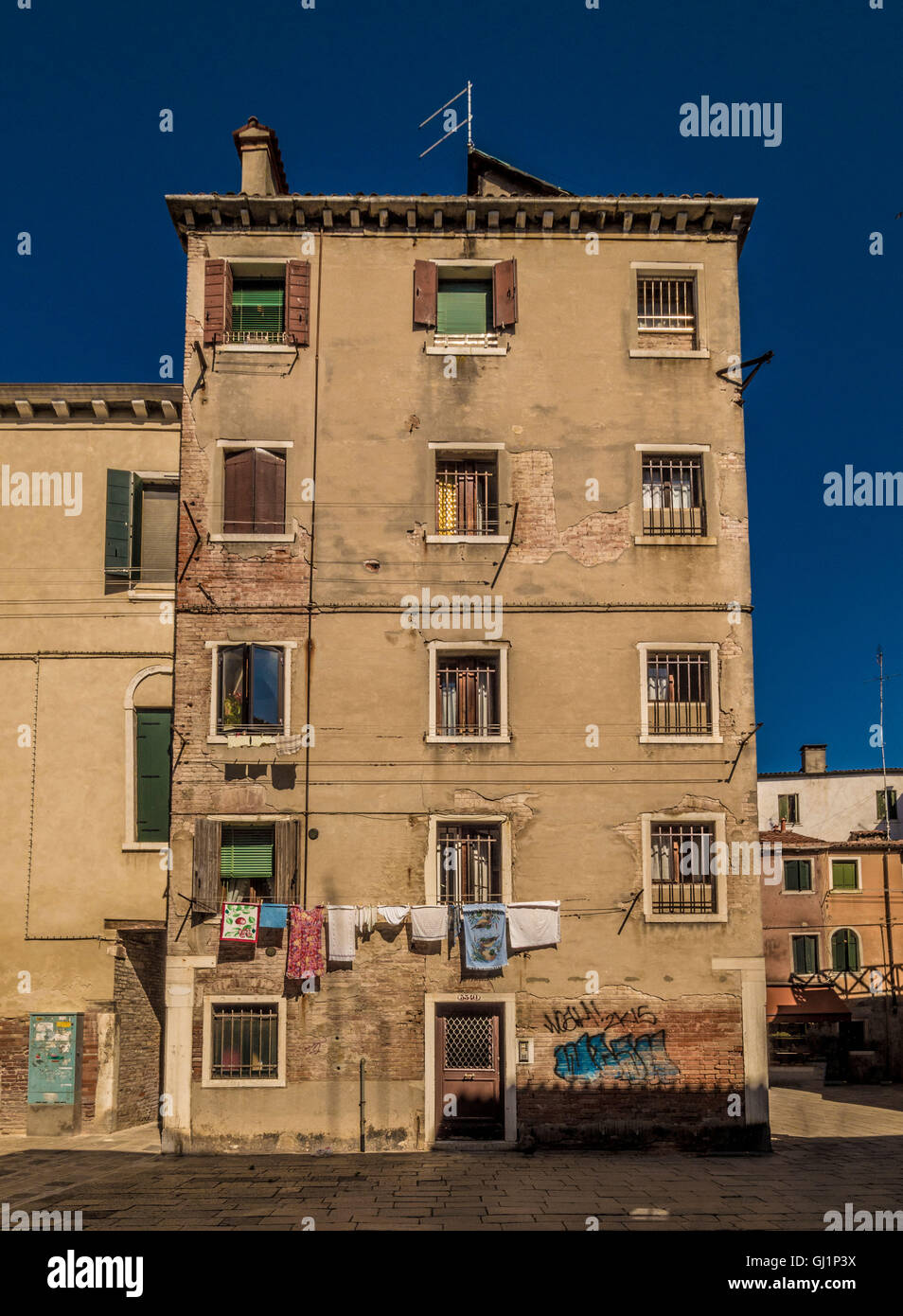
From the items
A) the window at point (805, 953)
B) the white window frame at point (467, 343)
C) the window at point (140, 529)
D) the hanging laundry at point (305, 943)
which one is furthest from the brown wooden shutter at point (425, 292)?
the window at point (805, 953)

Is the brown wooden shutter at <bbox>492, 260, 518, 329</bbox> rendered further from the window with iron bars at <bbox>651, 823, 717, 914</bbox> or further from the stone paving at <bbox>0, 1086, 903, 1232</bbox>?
the stone paving at <bbox>0, 1086, 903, 1232</bbox>

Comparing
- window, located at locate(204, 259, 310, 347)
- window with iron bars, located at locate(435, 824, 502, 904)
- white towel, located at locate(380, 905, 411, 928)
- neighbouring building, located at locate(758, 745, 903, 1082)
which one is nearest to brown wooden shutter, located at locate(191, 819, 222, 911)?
white towel, located at locate(380, 905, 411, 928)

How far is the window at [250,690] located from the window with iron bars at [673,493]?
797 centimetres

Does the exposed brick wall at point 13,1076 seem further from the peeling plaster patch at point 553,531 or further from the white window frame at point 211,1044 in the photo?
the peeling plaster patch at point 553,531

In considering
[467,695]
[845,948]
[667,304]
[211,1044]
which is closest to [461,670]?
[467,695]

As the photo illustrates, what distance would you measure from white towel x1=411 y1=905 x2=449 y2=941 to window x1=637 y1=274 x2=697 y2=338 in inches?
489

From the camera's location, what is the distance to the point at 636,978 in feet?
72.0

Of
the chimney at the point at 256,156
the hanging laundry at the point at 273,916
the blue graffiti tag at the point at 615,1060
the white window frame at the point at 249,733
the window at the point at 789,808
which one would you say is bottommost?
the blue graffiti tag at the point at 615,1060

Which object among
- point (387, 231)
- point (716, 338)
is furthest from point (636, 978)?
point (387, 231)

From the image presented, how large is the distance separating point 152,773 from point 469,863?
22.9 feet

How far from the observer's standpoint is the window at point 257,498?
2359 cm

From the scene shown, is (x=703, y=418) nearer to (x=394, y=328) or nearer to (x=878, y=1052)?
(x=394, y=328)

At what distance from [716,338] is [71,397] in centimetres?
1375
